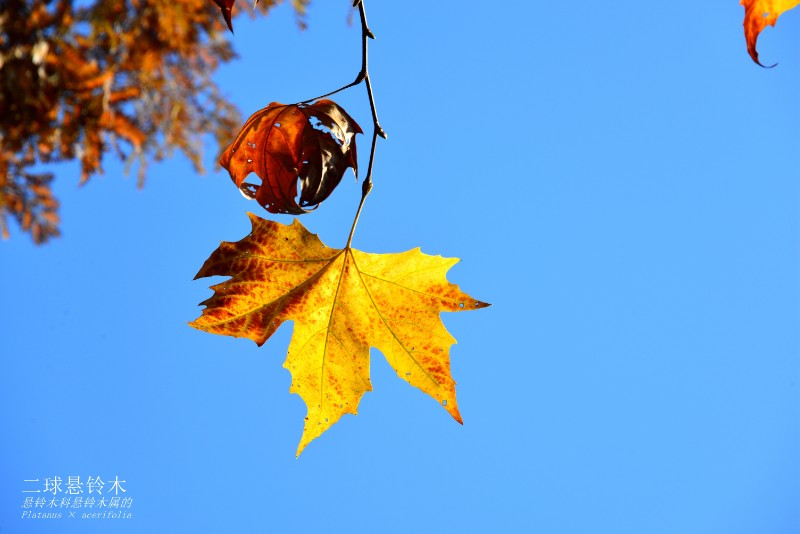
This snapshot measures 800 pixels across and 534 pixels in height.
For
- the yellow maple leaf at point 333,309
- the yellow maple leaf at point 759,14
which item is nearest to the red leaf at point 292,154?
the yellow maple leaf at point 333,309

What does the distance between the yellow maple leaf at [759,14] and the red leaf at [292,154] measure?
1.20ft

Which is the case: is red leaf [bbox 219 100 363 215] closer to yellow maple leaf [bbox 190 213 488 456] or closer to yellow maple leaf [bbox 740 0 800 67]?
yellow maple leaf [bbox 190 213 488 456]

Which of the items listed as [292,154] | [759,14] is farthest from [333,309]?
[759,14]

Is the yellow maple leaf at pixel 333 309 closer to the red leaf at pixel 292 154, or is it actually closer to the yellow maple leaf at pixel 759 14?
the red leaf at pixel 292 154

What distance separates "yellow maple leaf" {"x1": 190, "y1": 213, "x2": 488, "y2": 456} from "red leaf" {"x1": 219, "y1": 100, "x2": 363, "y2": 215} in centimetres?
5

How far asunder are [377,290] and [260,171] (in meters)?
0.20

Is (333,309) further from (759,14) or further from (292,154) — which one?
(759,14)

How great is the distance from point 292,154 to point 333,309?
0.20 m

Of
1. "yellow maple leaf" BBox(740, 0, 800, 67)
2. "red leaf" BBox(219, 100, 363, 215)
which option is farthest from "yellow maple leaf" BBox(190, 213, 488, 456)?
"yellow maple leaf" BBox(740, 0, 800, 67)

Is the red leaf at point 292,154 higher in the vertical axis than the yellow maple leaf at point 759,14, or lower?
higher

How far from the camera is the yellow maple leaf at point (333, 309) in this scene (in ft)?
2.20

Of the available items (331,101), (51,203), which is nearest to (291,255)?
(331,101)

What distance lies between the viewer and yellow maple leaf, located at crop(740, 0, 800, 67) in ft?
1.64

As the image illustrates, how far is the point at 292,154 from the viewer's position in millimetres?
669
